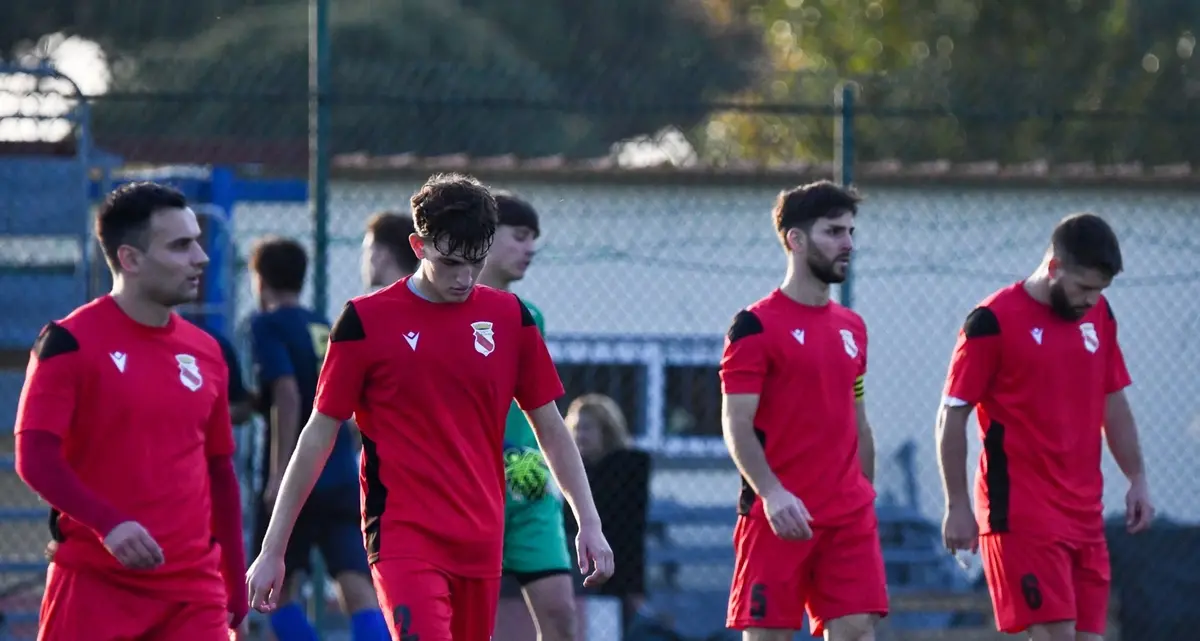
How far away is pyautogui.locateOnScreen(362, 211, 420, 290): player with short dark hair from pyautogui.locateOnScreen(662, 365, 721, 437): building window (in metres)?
4.88

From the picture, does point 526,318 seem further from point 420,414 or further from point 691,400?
point 691,400

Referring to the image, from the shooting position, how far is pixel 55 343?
4.54m

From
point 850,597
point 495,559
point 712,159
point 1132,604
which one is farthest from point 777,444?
point 712,159

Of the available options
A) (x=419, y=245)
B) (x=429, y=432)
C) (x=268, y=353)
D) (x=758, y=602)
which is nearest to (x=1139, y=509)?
(x=758, y=602)

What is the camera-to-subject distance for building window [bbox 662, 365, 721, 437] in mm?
11336

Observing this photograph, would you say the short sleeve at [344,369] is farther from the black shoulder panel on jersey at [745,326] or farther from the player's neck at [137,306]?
the black shoulder panel on jersey at [745,326]

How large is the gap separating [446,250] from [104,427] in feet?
3.52

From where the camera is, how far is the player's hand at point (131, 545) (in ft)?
14.5

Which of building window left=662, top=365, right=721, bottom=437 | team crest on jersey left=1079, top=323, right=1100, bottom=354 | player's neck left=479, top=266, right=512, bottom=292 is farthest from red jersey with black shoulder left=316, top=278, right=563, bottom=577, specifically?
building window left=662, top=365, right=721, bottom=437

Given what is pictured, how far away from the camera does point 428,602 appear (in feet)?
14.8

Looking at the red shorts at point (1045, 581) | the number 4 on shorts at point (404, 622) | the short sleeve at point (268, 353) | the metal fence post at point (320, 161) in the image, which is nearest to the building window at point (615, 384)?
the metal fence post at point (320, 161)

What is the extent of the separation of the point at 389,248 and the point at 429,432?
2.10 meters

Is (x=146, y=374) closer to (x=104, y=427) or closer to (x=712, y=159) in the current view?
(x=104, y=427)

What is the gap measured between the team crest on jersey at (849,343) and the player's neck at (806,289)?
0.13 m
